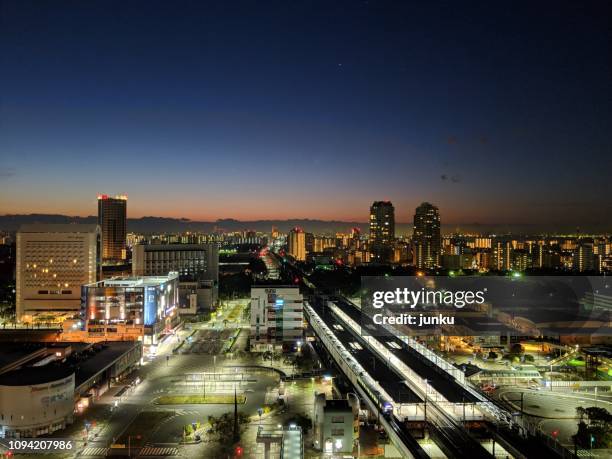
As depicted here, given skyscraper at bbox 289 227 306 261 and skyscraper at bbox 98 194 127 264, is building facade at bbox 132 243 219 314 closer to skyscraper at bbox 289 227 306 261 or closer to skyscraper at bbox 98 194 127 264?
skyscraper at bbox 98 194 127 264

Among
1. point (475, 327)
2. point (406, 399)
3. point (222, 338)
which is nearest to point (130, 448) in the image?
point (406, 399)

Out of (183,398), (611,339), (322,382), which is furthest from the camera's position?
(611,339)

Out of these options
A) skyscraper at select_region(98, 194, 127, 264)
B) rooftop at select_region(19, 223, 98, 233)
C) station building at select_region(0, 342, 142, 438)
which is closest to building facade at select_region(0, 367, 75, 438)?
station building at select_region(0, 342, 142, 438)

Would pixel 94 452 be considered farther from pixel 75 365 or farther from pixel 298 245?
pixel 298 245

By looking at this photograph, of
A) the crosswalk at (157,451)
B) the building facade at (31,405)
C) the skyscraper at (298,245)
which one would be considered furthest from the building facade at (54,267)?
the skyscraper at (298,245)

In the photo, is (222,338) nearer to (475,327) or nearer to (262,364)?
(262,364)
